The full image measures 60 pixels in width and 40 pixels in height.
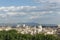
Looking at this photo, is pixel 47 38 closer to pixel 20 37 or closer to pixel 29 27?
pixel 20 37

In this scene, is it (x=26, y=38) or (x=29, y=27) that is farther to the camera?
(x=29, y=27)

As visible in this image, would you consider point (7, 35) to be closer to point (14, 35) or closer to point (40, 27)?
point (14, 35)

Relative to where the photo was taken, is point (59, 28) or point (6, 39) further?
point (59, 28)

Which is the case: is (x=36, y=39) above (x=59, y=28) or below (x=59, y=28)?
above

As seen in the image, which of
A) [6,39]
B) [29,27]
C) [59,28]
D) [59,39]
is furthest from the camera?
[29,27]

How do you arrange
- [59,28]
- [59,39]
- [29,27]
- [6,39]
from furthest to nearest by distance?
[29,27]
[59,28]
[59,39]
[6,39]

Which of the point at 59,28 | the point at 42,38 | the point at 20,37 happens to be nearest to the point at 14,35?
the point at 20,37

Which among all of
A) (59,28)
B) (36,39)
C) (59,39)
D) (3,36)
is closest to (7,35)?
(3,36)

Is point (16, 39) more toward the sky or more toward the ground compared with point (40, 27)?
more toward the sky
